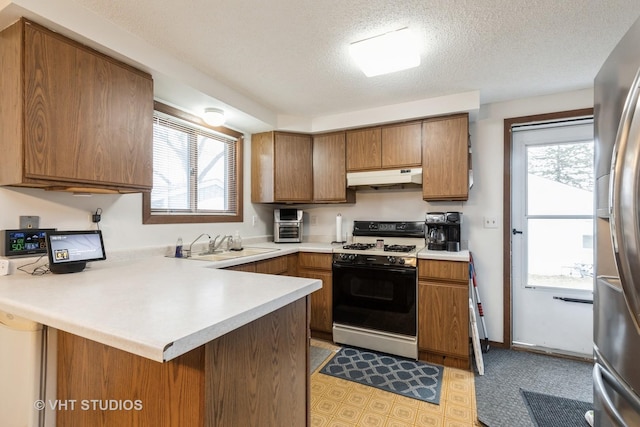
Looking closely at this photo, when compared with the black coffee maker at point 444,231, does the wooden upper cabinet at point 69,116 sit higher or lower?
higher

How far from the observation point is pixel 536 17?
159 centimetres

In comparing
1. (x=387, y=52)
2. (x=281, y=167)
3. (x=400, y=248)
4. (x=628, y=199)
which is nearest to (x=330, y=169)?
(x=281, y=167)

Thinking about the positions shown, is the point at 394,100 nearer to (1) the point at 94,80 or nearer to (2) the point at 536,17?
(2) the point at 536,17

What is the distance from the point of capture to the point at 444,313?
7.82ft

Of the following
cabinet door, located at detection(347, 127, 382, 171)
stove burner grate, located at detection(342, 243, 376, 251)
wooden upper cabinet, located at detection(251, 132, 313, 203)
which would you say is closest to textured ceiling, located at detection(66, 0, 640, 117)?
Result: cabinet door, located at detection(347, 127, 382, 171)

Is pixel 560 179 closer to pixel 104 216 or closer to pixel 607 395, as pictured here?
pixel 607 395

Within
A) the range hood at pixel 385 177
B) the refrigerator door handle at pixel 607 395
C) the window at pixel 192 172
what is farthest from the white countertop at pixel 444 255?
the window at pixel 192 172

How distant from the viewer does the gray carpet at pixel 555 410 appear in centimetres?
174

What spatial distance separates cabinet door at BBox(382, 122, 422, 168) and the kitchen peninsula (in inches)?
75.9

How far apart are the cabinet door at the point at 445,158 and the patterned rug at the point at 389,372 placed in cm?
146

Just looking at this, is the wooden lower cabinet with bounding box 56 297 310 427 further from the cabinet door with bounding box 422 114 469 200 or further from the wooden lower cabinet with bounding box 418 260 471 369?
the cabinet door with bounding box 422 114 469 200

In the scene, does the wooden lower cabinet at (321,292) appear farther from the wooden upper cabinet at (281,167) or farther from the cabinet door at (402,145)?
the cabinet door at (402,145)

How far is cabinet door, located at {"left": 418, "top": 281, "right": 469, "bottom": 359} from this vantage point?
7.64 ft

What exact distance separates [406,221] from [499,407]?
1689mm
